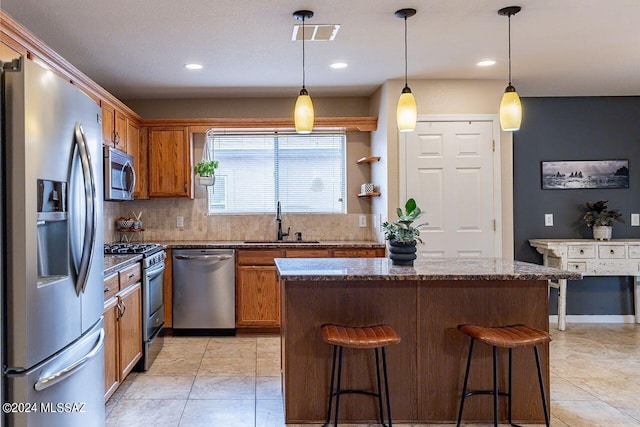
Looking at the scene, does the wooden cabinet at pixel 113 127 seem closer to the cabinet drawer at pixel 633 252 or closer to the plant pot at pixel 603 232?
the plant pot at pixel 603 232

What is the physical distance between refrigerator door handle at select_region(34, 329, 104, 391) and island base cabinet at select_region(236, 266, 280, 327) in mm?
2186

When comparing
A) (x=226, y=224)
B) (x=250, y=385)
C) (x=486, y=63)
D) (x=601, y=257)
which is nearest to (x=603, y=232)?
(x=601, y=257)

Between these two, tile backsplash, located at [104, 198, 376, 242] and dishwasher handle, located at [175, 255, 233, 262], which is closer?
dishwasher handle, located at [175, 255, 233, 262]

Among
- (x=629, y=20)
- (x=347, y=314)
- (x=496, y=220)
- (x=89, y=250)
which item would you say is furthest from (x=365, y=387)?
(x=629, y=20)

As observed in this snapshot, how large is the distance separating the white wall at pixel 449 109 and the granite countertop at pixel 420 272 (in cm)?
150

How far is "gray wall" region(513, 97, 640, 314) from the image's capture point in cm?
471

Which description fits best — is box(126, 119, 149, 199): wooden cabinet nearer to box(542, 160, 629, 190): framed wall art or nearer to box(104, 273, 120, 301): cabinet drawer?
box(104, 273, 120, 301): cabinet drawer

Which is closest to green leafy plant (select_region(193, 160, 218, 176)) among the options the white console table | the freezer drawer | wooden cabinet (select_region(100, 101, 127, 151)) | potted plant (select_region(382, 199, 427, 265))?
wooden cabinet (select_region(100, 101, 127, 151))

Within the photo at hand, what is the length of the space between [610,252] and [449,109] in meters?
2.12

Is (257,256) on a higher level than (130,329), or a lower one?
higher

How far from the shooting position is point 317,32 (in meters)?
3.02

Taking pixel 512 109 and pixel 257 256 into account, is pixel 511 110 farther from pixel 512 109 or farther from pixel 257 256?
pixel 257 256

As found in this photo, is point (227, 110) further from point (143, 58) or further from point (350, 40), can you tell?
point (350, 40)

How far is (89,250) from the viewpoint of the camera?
6.12 ft
